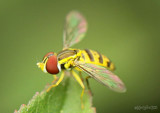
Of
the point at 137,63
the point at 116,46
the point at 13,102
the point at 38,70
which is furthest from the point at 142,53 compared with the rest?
the point at 13,102

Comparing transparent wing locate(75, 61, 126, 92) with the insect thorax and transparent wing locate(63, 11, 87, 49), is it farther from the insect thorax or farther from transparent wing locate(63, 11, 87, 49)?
transparent wing locate(63, 11, 87, 49)

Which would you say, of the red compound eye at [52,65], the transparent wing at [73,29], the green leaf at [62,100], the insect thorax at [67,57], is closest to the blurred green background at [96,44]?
the transparent wing at [73,29]

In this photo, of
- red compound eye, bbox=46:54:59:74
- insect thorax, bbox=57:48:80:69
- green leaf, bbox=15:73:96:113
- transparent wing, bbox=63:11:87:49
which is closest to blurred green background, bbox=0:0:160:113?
transparent wing, bbox=63:11:87:49

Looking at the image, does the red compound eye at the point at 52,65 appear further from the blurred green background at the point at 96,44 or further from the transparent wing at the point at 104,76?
the blurred green background at the point at 96,44

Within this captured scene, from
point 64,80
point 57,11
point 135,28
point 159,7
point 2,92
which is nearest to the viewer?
point 64,80

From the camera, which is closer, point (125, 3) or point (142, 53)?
point (142, 53)

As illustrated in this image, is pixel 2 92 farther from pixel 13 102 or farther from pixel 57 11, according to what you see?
pixel 57 11

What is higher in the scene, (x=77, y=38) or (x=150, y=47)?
(x=77, y=38)
